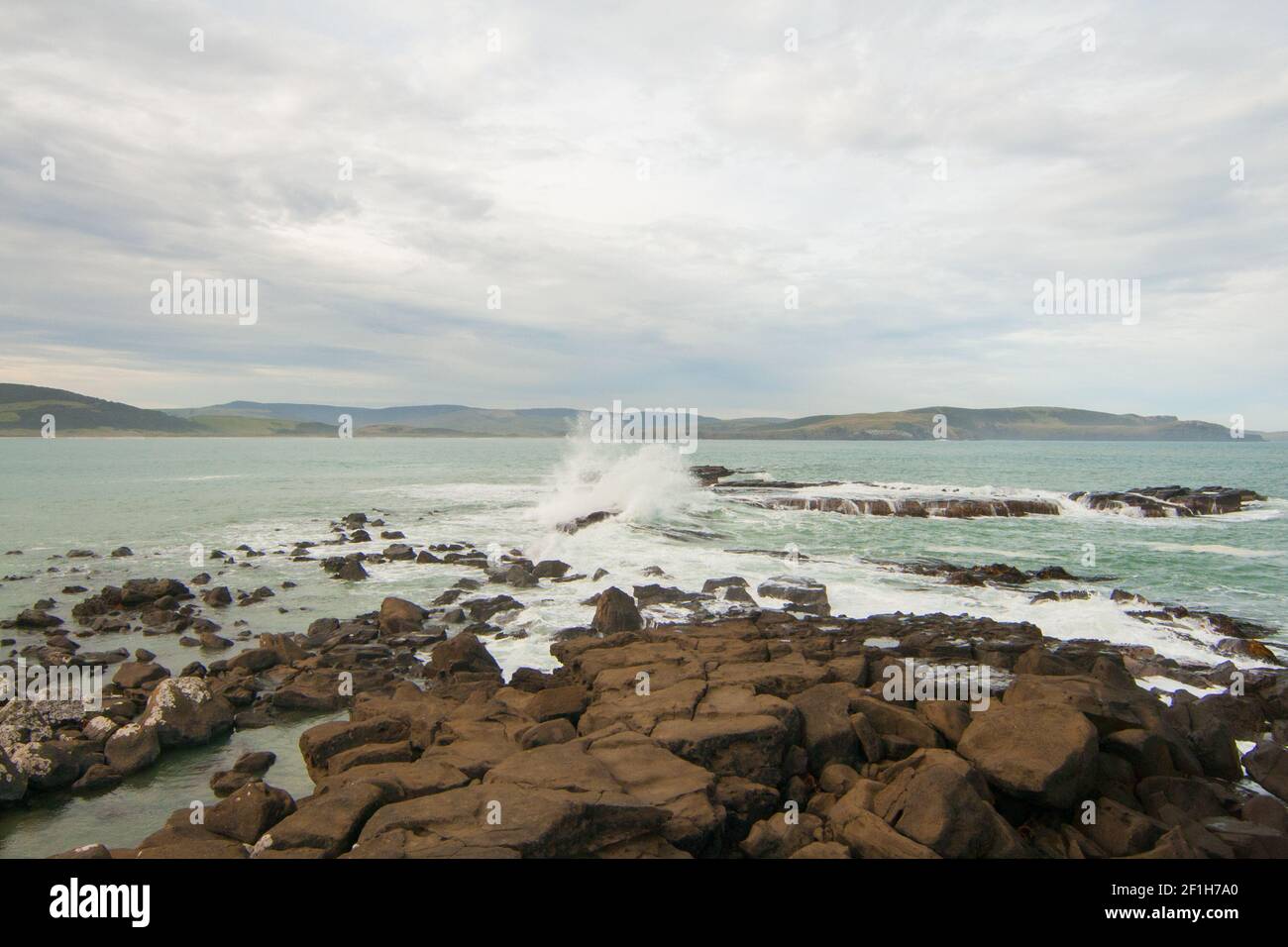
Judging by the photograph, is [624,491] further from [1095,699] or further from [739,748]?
[739,748]

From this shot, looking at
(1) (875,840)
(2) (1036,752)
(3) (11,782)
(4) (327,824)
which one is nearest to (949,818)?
(1) (875,840)

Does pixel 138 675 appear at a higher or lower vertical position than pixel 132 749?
higher

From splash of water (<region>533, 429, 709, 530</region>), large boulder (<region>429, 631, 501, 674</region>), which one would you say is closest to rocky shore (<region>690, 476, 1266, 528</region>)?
splash of water (<region>533, 429, 709, 530</region>)

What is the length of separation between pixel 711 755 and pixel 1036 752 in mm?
3825

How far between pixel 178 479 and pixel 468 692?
73.5 meters

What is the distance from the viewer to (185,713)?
12211mm

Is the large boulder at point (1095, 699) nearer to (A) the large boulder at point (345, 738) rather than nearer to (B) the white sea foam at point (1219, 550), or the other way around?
(A) the large boulder at point (345, 738)

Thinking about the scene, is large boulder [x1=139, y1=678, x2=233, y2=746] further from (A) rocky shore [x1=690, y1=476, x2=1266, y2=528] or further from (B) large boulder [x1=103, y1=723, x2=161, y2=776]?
(A) rocky shore [x1=690, y1=476, x2=1266, y2=528]

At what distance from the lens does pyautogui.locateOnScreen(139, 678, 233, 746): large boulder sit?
11.9 m

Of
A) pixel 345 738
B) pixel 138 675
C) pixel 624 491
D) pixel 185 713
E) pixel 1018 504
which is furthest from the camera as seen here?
pixel 1018 504

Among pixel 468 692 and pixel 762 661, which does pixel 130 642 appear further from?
pixel 762 661

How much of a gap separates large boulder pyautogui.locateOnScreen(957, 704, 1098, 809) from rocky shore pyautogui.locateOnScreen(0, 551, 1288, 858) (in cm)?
3

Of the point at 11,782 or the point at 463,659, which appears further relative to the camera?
the point at 463,659
